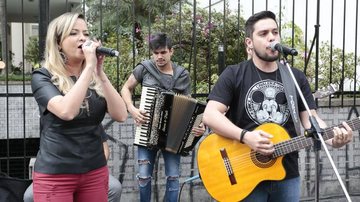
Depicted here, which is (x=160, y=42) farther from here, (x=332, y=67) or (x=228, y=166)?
(x=332, y=67)

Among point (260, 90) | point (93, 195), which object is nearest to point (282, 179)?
point (260, 90)

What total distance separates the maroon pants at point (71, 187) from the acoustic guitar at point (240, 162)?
875mm

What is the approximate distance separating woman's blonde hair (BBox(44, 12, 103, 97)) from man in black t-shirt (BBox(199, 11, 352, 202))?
0.80 metres

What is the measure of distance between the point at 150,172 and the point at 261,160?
159 cm

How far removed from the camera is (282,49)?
2.87 meters

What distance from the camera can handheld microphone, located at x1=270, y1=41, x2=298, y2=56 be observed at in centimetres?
281

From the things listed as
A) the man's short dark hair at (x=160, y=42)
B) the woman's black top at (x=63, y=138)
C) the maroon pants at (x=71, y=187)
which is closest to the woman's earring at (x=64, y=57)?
the woman's black top at (x=63, y=138)

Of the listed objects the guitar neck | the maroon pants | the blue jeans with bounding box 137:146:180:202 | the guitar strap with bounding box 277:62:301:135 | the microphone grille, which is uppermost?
the microphone grille

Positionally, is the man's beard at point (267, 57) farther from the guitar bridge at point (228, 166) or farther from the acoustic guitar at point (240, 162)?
the guitar bridge at point (228, 166)

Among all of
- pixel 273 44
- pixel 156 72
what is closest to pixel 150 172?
pixel 156 72

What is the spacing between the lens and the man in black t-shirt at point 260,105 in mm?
3035

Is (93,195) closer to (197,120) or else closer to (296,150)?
(296,150)

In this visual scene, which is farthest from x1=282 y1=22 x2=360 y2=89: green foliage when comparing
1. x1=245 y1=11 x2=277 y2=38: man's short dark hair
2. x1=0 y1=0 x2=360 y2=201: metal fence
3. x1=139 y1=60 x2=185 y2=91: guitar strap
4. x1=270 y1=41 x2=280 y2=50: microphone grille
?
x1=270 y1=41 x2=280 y2=50: microphone grille

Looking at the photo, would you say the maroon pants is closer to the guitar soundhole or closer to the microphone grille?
the guitar soundhole
